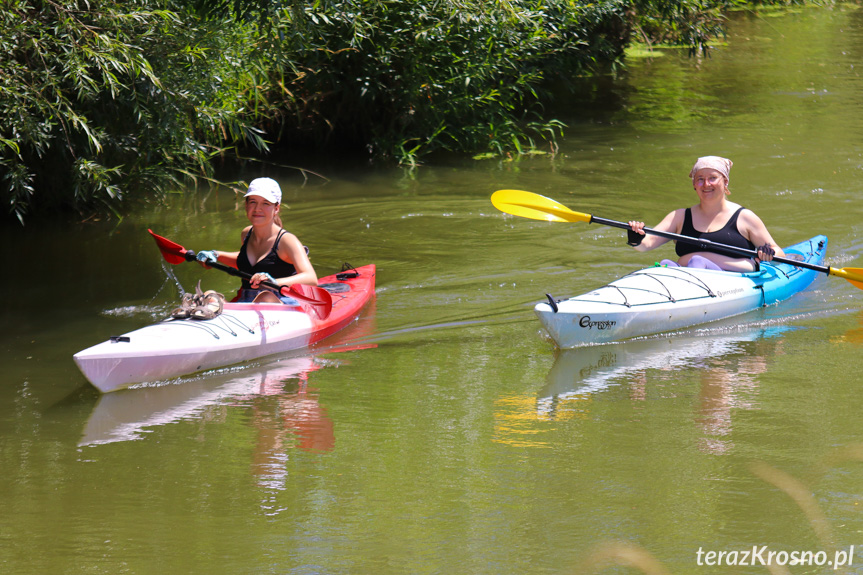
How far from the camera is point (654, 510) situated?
10.9ft

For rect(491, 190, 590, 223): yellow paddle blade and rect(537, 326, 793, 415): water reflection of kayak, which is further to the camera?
rect(491, 190, 590, 223): yellow paddle blade

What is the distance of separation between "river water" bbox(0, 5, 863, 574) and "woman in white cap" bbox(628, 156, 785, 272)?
0.41 meters

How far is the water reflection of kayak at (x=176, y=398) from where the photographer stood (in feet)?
13.9

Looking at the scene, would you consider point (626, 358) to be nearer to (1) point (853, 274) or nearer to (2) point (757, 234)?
(2) point (757, 234)

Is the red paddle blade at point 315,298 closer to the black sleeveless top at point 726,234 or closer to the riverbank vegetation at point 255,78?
the riverbank vegetation at point 255,78

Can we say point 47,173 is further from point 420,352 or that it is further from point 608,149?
point 608,149

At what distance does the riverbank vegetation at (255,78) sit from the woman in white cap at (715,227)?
248 cm

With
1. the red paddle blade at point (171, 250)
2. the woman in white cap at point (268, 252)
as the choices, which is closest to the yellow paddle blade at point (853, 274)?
the woman in white cap at point (268, 252)

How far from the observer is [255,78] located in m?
8.20

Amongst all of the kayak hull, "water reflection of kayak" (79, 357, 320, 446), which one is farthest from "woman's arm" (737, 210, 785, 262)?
"water reflection of kayak" (79, 357, 320, 446)

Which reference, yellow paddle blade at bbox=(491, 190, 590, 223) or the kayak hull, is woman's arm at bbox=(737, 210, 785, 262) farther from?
yellow paddle blade at bbox=(491, 190, 590, 223)

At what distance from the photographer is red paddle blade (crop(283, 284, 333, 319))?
16.3 feet

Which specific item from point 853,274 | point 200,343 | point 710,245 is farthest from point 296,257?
point 853,274

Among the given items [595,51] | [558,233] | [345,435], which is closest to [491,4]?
[558,233]
